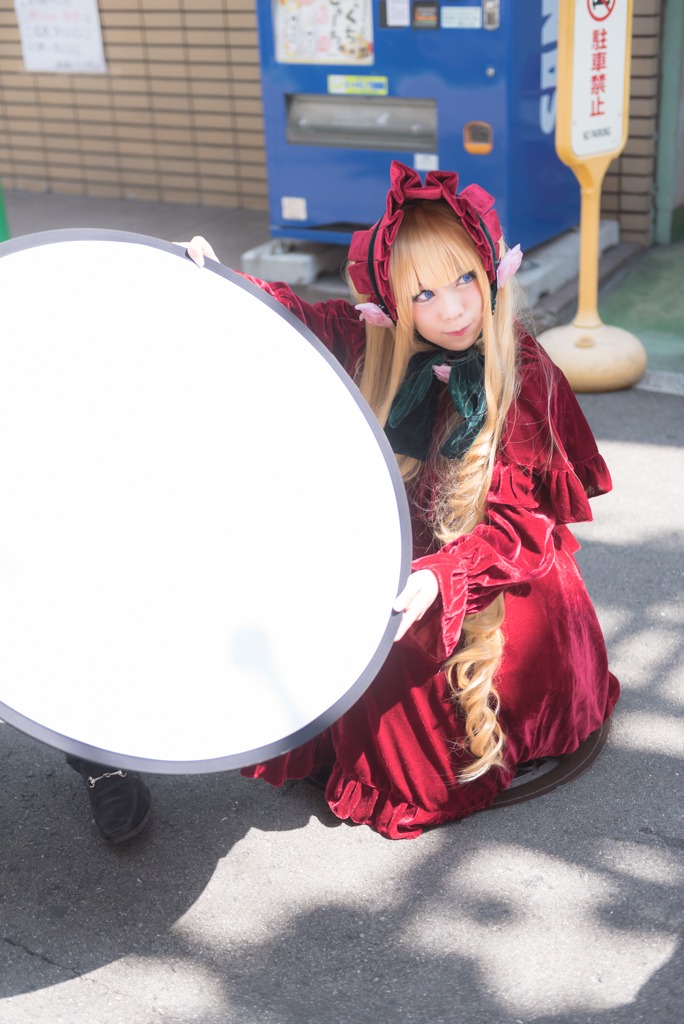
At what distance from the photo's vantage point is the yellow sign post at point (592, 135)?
3.89 m

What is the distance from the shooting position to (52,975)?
6.99ft

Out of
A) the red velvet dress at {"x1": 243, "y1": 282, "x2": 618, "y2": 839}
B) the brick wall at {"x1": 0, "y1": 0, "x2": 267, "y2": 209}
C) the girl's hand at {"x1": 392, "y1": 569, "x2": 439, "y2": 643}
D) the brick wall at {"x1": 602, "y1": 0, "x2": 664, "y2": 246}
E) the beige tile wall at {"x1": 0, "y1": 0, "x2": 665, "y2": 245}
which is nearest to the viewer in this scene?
the girl's hand at {"x1": 392, "y1": 569, "x2": 439, "y2": 643}

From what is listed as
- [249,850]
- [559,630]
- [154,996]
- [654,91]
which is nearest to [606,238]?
[654,91]

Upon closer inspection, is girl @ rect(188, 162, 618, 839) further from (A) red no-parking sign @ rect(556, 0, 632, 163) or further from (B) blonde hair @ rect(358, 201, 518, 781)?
(A) red no-parking sign @ rect(556, 0, 632, 163)

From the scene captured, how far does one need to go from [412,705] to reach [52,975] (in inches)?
33.5

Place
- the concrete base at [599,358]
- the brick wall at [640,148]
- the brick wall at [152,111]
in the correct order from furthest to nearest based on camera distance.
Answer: the brick wall at [152,111] → the brick wall at [640,148] → the concrete base at [599,358]

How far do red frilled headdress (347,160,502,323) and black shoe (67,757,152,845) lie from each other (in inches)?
44.8

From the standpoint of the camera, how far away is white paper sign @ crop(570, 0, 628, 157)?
12.8 ft

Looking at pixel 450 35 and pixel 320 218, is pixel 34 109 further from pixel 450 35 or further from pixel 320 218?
pixel 450 35

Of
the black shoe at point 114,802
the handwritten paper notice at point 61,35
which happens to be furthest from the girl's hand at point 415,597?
the handwritten paper notice at point 61,35

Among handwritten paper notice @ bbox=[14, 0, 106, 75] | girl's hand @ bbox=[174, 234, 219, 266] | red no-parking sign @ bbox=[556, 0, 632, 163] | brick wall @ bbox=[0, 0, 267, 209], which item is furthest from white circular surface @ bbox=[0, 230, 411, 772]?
handwritten paper notice @ bbox=[14, 0, 106, 75]

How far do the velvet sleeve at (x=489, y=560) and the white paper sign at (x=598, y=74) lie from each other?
2.24 metres

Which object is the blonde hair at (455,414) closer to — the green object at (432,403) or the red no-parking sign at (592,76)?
the green object at (432,403)

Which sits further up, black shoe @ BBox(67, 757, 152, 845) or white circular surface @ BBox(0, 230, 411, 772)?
white circular surface @ BBox(0, 230, 411, 772)
